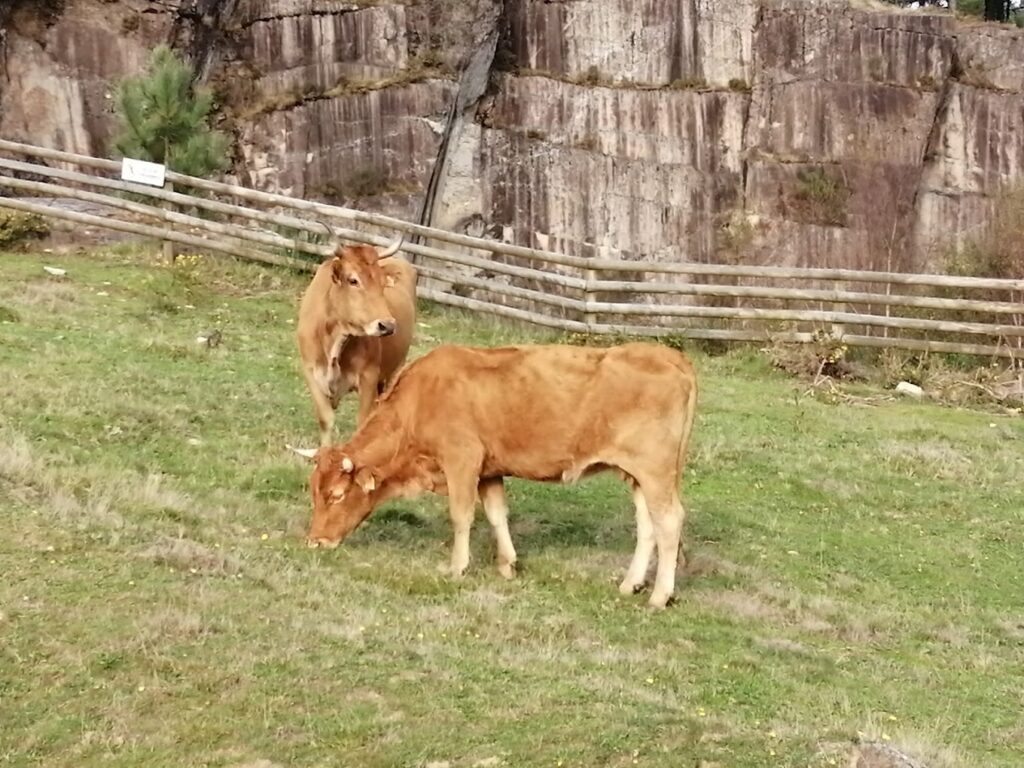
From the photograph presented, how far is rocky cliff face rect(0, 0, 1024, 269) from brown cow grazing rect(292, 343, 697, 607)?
1857 cm

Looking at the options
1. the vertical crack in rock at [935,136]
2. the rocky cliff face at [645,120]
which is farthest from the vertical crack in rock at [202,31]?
the vertical crack in rock at [935,136]

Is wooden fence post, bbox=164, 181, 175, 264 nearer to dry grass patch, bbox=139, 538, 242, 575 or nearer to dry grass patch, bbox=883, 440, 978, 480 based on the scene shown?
dry grass patch, bbox=883, 440, 978, 480

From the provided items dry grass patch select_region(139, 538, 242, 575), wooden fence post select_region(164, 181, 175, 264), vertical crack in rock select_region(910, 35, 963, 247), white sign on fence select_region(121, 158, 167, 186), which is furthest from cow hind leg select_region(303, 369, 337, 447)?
vertical crack in rock select_region(910, 35, 963, 247)

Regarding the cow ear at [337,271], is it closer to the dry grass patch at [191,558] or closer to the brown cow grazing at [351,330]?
the brown cow grazing at [351,330]

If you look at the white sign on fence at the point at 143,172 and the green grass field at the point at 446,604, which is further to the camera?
the white sign on fence at the point at 143,172

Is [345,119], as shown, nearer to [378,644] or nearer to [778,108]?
[778,108]

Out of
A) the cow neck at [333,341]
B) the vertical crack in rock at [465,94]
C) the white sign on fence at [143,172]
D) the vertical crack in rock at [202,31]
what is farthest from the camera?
the vertical crack in rock at [465,94]

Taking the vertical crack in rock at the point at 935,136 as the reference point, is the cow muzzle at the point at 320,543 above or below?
below

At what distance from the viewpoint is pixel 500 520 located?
835 centimetres

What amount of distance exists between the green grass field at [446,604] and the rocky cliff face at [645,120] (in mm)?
13598

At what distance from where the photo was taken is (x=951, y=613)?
8.56 meters

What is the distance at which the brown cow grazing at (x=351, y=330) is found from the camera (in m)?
10.1

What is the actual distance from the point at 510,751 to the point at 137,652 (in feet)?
6.26

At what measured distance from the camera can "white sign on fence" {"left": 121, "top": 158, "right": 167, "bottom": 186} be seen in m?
19.0
